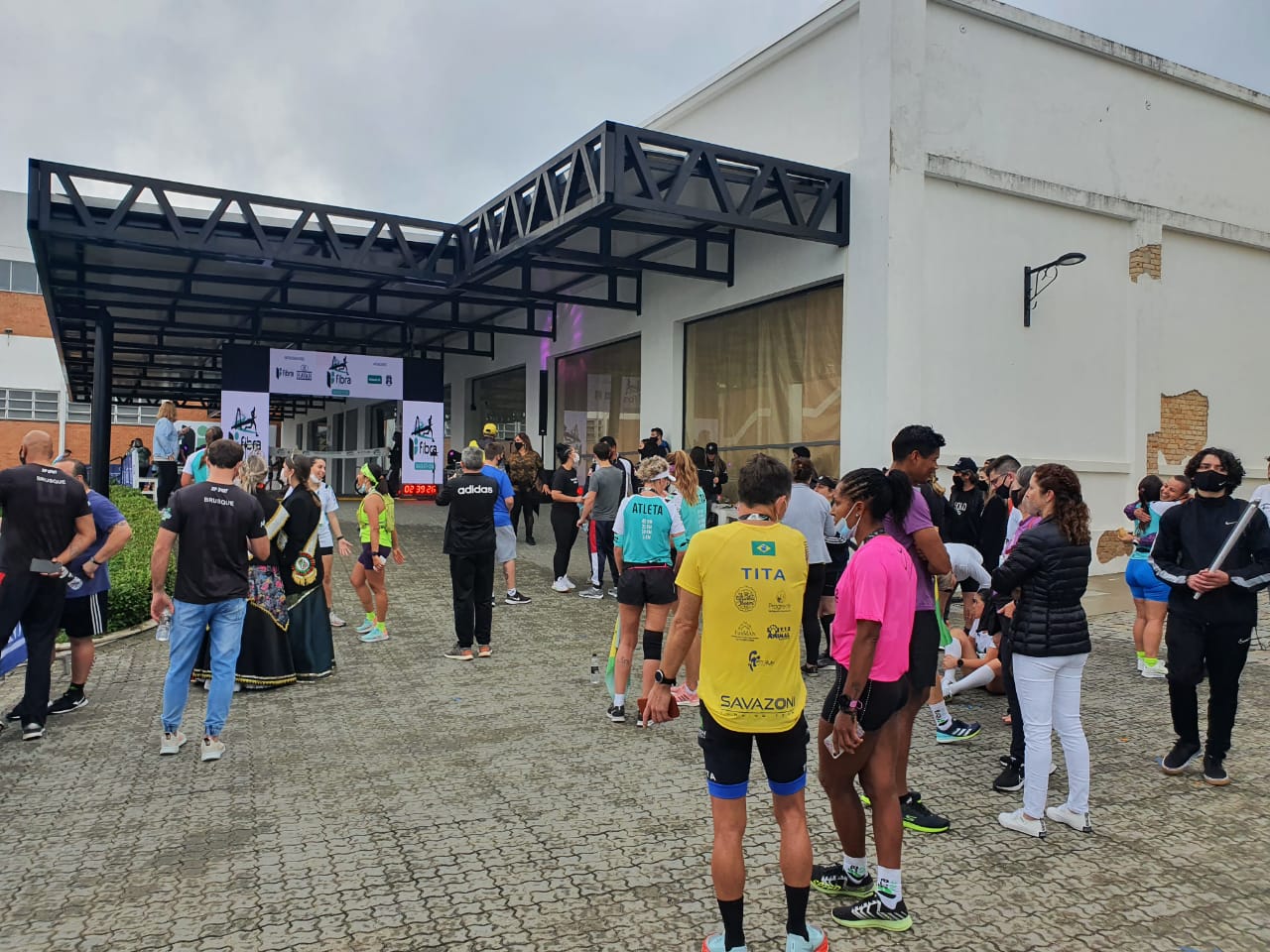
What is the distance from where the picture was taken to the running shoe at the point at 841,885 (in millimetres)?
3404

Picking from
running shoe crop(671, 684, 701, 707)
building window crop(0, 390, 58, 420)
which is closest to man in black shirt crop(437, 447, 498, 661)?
running shoe crop(671, 684, 701, 707)

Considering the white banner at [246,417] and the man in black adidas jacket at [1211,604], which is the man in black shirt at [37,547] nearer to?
the man in black adidas jacket at [1211,604]

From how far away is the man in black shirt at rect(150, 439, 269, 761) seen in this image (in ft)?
16.4

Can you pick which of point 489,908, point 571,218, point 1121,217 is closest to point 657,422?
point 571,218

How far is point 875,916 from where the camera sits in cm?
319

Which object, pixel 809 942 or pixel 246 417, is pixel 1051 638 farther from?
pixel 246 417

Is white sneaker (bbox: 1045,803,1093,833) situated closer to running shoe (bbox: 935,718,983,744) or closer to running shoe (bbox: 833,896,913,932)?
running shoe (bbox: 935,718,983,744)

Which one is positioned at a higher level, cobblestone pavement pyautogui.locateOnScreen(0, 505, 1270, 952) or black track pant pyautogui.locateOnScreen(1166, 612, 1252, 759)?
black track pant pyautogui.locateOnScreen(1166, 612, 1252, 759)

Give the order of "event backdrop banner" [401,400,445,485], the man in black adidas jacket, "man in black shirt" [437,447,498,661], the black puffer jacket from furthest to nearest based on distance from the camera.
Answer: "event backdrop banner" [401,400,445,485] → "man in black shirt" [437,447,498,661] → the man in black adidas jacket → the black puffer jacket

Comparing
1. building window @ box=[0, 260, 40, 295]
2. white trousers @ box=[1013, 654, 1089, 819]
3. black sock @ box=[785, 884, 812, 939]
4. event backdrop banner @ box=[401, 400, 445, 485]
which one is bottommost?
black sock @ box=[785, 884, 812, 939]

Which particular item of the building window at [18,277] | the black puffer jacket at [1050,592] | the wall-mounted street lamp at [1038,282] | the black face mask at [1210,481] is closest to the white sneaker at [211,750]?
the black puffer jacket at [1050,592]

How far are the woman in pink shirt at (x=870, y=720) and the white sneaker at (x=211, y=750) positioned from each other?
11.7ft

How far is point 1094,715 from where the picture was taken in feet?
19.6

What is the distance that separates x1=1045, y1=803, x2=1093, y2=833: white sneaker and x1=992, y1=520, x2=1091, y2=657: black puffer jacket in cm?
80
